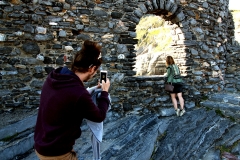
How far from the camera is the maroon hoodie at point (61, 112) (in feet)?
4.86

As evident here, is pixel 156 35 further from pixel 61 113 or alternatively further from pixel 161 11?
pixel 61 113

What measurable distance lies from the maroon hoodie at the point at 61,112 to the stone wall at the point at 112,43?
2.63 metres

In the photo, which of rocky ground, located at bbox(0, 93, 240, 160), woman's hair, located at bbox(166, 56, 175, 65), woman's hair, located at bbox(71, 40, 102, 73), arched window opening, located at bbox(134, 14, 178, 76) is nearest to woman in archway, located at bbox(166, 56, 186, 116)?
woman's hair, located at bbox(166, 56, 175, 65)

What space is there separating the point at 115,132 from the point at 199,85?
2950 millimetres

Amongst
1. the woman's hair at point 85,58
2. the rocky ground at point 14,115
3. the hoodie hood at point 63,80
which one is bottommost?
the rocky ground at point 14,115

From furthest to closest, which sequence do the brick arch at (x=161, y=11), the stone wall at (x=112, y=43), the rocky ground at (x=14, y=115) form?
the brick arch at (x=161, y=11), the stone wall at (x=112, y=43), the rocky ground at (x=14, y=115)

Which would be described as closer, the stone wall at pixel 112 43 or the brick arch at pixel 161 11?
the stone wall at pixel 112 43

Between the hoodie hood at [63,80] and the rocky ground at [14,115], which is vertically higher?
the hoodie hood at [63,80]

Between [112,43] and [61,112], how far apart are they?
3170 millimetres

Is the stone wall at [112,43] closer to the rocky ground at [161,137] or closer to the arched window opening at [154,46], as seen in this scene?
the rocky ground at [161,137]

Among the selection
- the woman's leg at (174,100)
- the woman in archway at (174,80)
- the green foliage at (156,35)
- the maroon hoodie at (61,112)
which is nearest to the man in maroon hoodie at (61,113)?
the maroon hoodie at (61,112)

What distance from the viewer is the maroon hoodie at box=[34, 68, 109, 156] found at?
148cm

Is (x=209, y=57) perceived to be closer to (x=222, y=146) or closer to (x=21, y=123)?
(x=222, y=146)

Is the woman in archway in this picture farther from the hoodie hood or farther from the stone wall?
the hoodie hood
